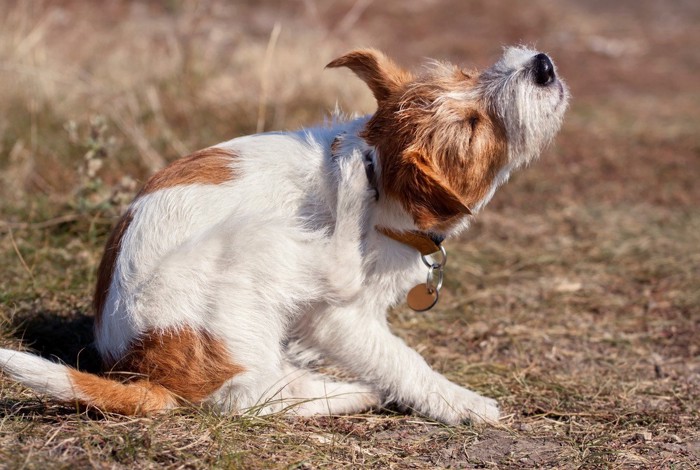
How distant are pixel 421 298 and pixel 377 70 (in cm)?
108

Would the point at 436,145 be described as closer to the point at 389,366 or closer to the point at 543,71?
the point at 543,71

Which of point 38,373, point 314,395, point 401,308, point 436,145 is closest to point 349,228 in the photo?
point 436,145

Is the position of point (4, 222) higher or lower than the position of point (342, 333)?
lower

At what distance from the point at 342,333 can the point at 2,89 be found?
5154 mm

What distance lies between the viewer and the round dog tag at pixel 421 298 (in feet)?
12.2

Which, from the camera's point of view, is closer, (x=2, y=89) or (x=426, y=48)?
(x=2, y=89)

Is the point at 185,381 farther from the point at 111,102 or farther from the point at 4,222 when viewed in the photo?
the point at 111,102

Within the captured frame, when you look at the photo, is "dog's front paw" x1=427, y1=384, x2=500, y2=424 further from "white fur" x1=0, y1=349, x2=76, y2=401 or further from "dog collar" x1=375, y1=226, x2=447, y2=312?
"white fur" x1=0, y1=349, x2=76, y2=401

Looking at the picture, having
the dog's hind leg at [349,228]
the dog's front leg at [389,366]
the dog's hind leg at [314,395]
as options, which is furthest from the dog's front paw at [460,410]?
the dog's hind leg at [349,228]

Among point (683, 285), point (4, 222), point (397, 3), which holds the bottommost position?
point (4, 222)

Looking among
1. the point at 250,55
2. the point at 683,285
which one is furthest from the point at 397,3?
the point at 683,285

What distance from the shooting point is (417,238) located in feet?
11.2

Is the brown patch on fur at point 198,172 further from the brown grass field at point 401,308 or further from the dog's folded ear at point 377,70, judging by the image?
the brown grass field at point 401,308

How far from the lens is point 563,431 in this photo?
11.7ft
